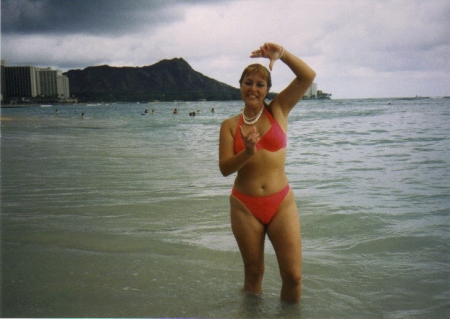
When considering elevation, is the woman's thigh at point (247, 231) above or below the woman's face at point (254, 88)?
below

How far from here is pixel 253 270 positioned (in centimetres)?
378

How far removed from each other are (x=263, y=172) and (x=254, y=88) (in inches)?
26.3

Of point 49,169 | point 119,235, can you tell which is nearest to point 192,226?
point 119,235

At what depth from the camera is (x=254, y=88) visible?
347 cm

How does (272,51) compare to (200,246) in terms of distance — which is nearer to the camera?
(272,51)

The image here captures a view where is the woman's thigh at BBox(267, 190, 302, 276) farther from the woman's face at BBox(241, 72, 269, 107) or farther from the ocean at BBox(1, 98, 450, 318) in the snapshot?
the woman's face at BBox(241, 72, 269, 107)

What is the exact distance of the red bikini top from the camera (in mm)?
3457

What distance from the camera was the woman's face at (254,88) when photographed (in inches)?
137

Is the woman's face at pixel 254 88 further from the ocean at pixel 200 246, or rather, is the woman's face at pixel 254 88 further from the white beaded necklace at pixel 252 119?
Answer: the ocean at pixel 200 246

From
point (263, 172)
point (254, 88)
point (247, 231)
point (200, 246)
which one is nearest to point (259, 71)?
point (254, 88)

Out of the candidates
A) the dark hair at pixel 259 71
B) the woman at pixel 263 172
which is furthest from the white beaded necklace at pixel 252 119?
the dark hair at pixel 259 71

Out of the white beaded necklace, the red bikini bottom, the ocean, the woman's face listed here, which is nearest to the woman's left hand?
the woman's face

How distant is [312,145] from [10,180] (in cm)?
1101

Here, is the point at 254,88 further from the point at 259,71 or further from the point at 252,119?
the point at 252,119
